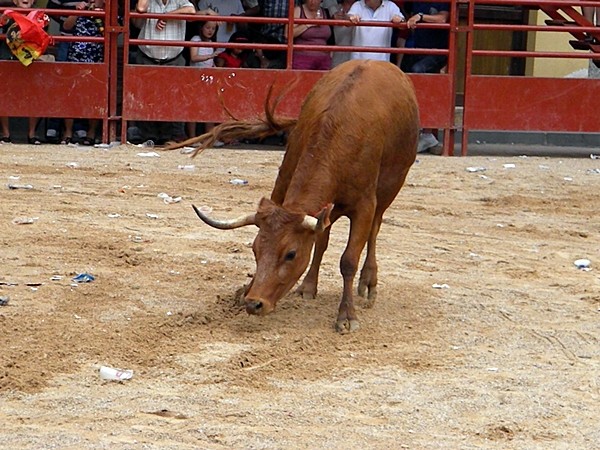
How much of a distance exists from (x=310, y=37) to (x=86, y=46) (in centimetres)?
248

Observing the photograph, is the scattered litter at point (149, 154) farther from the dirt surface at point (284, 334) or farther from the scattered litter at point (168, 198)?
the scattered litter at point (168, 198)

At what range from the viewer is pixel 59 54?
14.4 m

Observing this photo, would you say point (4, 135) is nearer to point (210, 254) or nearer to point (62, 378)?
point (210, 254)

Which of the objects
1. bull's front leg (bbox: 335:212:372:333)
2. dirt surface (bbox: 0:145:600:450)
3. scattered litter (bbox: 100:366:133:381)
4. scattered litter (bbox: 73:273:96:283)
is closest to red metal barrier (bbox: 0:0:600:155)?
dirt surface (bbox: 0:145:600:450)

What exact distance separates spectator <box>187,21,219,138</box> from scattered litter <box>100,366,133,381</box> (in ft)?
28.2

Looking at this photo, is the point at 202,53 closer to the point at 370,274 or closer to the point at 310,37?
the point at 310,37

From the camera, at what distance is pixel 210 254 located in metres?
8.60

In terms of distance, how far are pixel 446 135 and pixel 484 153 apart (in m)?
0.80

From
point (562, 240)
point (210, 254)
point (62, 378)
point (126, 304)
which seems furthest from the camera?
point (562, 240)

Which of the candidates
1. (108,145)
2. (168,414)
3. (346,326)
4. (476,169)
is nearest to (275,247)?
(346,326)

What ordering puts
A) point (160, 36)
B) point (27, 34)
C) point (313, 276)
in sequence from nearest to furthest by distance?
point (313, 276)
point (27, 34)
point (160, 36)

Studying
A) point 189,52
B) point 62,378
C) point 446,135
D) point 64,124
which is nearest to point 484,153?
point 446,135

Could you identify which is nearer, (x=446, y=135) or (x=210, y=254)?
(x=210, y=254)

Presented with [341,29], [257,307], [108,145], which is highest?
[341,29]
